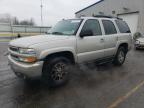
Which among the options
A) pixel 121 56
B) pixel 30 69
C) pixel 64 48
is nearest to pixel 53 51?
pixel 64 48

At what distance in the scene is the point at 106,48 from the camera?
5859 millimetres

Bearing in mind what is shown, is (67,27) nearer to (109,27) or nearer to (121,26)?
(109,27)

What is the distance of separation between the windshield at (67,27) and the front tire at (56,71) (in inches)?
37.5

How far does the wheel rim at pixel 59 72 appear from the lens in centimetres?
440

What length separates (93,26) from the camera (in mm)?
5484

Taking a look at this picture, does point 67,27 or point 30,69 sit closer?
point 30,69

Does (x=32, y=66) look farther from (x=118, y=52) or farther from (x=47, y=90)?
(x=118, y=52)

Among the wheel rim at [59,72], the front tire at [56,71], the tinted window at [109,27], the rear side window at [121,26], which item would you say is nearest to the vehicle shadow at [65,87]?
the front tire at [56,71]

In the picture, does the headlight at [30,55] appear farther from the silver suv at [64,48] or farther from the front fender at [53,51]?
the front fender at [53,51]

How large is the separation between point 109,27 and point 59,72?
9.42 ft

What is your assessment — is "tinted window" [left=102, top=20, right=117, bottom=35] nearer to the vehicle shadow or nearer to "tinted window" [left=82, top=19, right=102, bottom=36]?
"tinted window" [left=82, top=19, right=102, bottom=36]

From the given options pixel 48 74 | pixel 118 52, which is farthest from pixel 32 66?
pixel 118 52

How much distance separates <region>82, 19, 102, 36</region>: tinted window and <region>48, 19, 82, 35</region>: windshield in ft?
0.84

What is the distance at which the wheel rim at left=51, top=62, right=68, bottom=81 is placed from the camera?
4.40 meters
